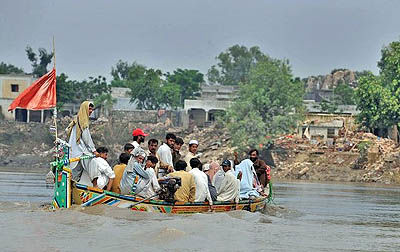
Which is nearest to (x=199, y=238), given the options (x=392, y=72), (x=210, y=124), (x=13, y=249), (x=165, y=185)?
(x=165, y=185)

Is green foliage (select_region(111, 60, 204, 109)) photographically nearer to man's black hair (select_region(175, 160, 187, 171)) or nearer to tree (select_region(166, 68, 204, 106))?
tree (select_region(166, 68, 204, 106))

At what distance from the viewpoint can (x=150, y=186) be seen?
1888 centimetres

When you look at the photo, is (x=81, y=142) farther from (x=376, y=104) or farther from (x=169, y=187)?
(x=376, y=104)

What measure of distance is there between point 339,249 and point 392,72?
43.3 meters

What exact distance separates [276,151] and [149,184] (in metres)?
43.4

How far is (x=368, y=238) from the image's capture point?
19.0 m

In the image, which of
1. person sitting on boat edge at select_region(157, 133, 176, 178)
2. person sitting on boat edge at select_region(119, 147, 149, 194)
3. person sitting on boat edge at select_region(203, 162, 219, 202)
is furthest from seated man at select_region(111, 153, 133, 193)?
person sitting on boat edge at select_region(203, 162, 219, 202)

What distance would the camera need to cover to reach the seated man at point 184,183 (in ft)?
63.7

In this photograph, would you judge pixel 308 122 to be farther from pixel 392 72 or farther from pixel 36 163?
pixel 36 163

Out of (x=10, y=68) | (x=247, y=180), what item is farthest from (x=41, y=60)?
(x=247, y=180)

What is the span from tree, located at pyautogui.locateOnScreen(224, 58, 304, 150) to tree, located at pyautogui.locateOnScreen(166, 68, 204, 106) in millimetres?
20938

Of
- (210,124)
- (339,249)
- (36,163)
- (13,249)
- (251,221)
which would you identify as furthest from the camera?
(210,124)

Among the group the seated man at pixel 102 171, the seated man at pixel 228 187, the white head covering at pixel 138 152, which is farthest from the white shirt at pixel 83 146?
the seated man at pixel 228 187

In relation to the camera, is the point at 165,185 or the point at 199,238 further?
the point at 165,185
